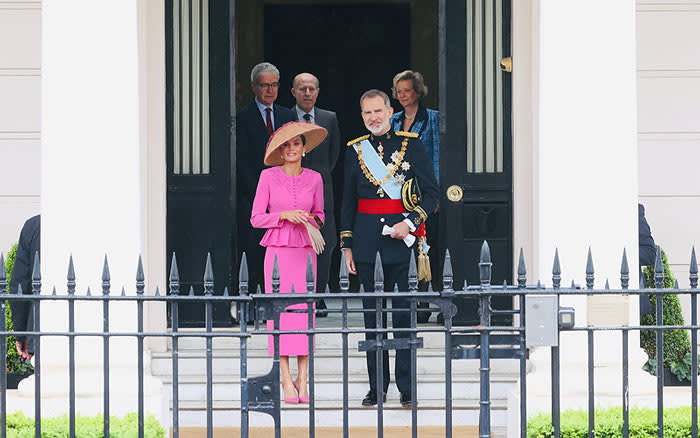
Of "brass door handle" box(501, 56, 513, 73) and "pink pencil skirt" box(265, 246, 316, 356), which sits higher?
"brass door handle" box(501, 56, 513, 73)

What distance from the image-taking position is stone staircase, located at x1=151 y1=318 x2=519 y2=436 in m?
8.04

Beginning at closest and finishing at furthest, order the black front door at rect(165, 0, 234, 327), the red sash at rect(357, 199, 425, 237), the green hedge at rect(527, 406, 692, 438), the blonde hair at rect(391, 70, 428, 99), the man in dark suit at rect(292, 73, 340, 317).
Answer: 1. the green hedge at rect(527, 406, 692, 438)
2. the red sash at rect(357, 199, 425, 237)
3. the blonde hair at rect(391, 70, 428, 99)
4. the man in dark suit at rect(292, 73, 340, 317)
5. the black front door at rect(165, 0, 234, 327)

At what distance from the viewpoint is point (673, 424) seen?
6.40 meters

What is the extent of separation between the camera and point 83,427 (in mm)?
A: 6242

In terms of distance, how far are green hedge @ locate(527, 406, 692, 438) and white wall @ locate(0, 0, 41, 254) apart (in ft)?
16.1

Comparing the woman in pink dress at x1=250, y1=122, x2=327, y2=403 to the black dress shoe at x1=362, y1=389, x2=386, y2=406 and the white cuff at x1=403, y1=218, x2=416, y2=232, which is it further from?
the white cuff at x1=403, y1=218, x2=416, y2=232

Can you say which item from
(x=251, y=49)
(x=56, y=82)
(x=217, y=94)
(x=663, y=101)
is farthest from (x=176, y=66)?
(x=663, y=101)

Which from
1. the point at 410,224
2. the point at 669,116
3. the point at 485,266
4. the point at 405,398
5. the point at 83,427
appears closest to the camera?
the point at 485,266

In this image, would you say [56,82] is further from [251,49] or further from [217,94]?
[251,49]

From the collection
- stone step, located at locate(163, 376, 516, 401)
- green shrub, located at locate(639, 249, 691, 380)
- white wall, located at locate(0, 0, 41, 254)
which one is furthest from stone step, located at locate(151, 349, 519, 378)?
white wall, located at locate(0, 0, 41, 254)

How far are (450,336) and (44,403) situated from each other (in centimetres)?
315

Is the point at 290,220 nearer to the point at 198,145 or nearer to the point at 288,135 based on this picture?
the point at 288,135

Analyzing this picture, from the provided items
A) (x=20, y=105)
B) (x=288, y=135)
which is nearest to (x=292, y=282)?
(x=288, y=135)

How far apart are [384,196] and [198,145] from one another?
2.06m
